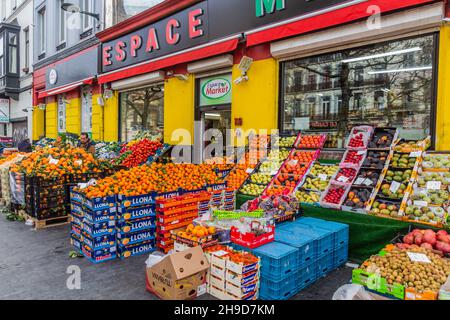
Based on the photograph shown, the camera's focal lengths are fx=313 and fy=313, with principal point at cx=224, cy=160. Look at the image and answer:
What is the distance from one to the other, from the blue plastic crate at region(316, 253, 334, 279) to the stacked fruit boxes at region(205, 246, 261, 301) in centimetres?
102

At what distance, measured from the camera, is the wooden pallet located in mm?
6281

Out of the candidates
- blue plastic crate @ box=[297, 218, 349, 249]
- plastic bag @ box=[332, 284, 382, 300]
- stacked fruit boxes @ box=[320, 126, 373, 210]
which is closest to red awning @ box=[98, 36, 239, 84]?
stacked fruit boxes @ box=[320, 126, 373, 210]

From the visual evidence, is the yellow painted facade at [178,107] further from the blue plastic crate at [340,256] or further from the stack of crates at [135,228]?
the blue plastic crate at [340,256]

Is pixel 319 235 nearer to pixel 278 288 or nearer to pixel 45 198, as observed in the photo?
pixel 278 288

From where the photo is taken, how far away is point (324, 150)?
22.1ft

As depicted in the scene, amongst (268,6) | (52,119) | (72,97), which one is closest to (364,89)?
(268,6)

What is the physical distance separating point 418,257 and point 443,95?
3.34m

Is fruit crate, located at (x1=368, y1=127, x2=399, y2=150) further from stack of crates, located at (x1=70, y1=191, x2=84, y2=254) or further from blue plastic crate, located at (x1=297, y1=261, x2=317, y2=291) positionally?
stack of crates, located at (x1=70, y1=191, x2=84, y2=254)

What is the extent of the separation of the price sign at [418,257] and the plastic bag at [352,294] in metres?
0.74

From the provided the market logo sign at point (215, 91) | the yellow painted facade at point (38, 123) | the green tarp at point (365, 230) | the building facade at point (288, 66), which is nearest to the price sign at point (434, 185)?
the green tarp at point (365, 230)

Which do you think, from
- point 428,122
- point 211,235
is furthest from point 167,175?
point 428,122

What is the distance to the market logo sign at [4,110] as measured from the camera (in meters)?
21.6

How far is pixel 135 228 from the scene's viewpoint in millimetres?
4941
